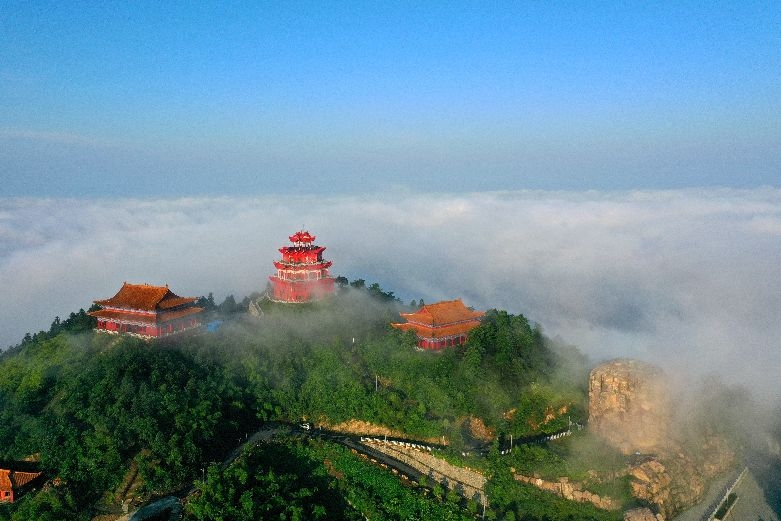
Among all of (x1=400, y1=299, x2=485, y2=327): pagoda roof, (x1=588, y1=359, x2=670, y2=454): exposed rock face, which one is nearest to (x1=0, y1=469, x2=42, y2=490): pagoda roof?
(x1=400, y1=299, x2=485, y2=327): pagoda roof

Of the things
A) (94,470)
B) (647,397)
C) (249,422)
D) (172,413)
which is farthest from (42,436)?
(647,397)

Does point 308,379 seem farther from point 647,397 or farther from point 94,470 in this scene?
point 647,397

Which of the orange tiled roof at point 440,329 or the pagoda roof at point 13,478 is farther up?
the orange tiled roof at point 440,329

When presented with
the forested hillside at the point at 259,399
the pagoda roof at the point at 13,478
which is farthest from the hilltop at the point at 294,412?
the pagoda roof at the point at 13,478

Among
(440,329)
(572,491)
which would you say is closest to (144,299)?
(440,329)

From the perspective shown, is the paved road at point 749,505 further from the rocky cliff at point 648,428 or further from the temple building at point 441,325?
the temple building at point 441,325

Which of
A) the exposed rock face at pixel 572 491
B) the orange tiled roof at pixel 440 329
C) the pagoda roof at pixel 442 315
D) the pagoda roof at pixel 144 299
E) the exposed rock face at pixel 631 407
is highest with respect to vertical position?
the pagoda roof at pixel 144 299
